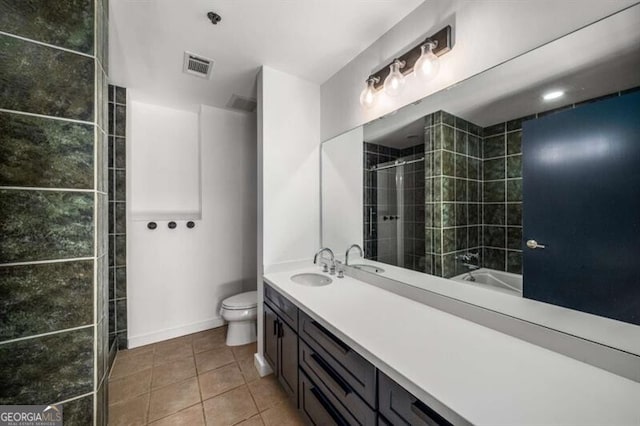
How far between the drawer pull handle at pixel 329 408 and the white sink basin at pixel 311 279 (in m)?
0.71

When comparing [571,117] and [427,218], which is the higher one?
[571,117]

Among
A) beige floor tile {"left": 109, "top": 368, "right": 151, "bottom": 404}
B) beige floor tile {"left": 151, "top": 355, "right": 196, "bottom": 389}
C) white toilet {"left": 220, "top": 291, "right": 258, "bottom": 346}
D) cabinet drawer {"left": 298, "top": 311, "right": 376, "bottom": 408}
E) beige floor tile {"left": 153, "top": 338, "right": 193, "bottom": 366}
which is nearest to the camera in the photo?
cabinet drawer {"left": 298, "top": 311, "right": 376, "bottom": 408}

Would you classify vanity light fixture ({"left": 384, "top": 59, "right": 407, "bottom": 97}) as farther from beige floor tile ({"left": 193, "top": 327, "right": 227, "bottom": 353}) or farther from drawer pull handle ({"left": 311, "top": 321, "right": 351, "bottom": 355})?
beige floor tile ({"left": 193, "top": 327, "right": 227, "bottom": 353})

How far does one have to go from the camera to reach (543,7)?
87cm

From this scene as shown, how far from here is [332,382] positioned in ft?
3.46

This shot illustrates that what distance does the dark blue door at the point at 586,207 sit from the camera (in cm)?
75

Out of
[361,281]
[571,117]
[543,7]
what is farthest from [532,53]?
[361,281]

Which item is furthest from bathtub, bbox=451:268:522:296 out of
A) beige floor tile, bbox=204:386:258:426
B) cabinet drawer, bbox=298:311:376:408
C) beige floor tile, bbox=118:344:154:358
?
beige floor tile, bbox=118:344:154:358

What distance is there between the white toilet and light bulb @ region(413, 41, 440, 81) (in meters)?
2.27

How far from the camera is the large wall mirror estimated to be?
2.49ft

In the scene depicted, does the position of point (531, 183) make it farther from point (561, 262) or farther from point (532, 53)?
point (532, 53)

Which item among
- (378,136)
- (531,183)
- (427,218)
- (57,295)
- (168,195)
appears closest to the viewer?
(57,295)

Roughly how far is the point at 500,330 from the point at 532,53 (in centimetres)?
110

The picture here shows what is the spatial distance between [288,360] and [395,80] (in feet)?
5.92
